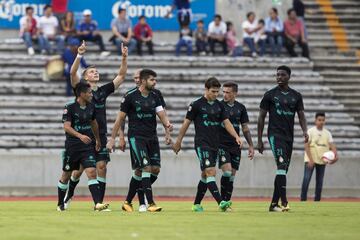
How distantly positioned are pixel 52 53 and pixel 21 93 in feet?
6.07

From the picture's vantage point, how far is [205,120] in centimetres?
2139

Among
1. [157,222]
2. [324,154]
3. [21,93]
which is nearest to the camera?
[157,222]

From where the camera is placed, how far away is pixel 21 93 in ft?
118

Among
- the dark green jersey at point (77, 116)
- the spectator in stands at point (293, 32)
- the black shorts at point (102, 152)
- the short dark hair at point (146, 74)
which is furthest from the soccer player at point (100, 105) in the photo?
the spectator in stands at point (293, 32)

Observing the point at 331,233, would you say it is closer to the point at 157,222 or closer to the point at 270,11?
the point at 157,222

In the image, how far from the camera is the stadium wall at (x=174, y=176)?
32.6m

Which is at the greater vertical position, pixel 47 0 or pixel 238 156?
pixel 47 0

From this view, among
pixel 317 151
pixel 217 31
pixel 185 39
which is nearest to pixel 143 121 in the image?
pixel 317 151

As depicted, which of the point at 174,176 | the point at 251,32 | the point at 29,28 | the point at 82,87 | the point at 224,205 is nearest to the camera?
the point at 82,87

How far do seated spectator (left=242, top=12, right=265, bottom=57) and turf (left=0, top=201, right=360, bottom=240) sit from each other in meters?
16.3

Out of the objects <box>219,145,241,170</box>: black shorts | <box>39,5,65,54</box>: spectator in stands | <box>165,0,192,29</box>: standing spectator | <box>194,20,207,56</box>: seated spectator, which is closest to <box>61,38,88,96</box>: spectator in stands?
<box>39,5,65,54</box>: spectator in stands

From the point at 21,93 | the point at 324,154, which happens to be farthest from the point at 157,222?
the point at 21,93

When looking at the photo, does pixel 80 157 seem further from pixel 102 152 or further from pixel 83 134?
pixel 102 152

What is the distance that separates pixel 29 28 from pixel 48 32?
1.88ft
